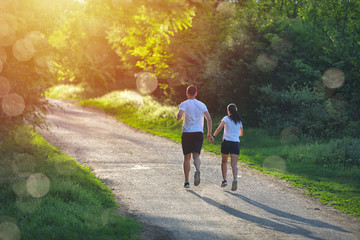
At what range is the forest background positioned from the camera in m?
9.16

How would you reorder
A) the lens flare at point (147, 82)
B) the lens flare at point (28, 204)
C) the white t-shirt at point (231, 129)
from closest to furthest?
the lens flare at point (28, 204), the white t-shirt at point (231, 129), the lens flare at point (147, 82)

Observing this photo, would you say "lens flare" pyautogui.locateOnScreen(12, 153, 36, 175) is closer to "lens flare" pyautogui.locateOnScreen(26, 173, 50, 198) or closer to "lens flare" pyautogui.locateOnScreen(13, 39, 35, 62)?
"lens flare" pyautogui.locateOnScreen(26, 173, 50, 198)

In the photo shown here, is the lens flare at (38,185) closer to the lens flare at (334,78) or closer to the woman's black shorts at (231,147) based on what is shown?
the woman's black shorts at (231,147)

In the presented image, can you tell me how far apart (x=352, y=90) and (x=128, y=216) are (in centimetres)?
1532

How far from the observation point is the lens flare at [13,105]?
1101cm

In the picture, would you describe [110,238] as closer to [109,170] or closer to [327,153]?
[109,170]

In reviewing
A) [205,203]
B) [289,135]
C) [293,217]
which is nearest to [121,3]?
[205,203]

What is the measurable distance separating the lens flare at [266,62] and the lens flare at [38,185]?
Result: 14.6 m

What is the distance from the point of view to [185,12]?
722cm

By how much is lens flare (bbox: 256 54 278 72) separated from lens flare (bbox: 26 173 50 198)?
1459cm

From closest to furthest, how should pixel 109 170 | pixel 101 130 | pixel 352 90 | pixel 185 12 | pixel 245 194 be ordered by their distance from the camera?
1. pixel 185 12
2. pixel 245 194
3. pixel 109 170
4. pixel 352 90
5. pixel 101 130

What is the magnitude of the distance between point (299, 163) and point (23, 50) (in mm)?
9089

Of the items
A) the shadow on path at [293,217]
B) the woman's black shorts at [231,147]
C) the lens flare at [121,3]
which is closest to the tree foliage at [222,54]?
the lens flare at [121,3]

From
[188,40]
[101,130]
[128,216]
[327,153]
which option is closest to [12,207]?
[128,216]
